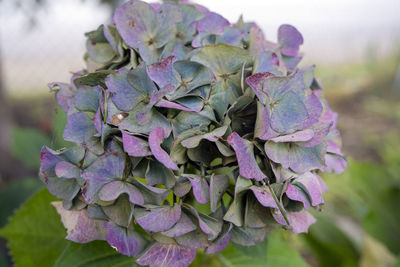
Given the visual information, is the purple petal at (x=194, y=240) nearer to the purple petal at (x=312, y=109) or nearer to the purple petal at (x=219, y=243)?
the purple petal at (x=219, y=243)

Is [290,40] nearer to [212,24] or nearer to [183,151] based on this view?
[212,24]

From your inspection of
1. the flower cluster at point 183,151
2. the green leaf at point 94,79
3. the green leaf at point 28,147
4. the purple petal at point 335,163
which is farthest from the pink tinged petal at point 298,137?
the green leaf at point 28,147

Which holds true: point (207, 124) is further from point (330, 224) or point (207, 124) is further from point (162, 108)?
point (330, 224)

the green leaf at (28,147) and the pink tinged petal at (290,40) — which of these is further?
the green leaf at (28,147)

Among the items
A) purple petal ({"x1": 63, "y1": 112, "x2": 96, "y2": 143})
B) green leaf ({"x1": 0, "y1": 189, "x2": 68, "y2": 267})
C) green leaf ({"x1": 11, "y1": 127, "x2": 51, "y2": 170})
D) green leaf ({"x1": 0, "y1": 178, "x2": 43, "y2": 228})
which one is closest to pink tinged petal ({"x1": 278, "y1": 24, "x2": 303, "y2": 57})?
purple petal ({"x1": 63, "y1": 112, "x2": 96, "y2": 143})

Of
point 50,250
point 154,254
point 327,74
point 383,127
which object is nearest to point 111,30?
point 154,254

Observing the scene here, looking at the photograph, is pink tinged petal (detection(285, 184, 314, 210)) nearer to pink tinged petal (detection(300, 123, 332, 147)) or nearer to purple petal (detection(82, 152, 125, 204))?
pink tinged petal (detection(300, 123, 332, 147))

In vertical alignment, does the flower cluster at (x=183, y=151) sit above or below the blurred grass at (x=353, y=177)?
above
